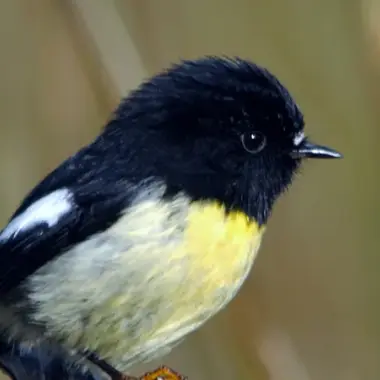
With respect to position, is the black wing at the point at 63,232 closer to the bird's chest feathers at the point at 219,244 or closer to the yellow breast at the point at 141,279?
the yellow breast at the point at 141,279

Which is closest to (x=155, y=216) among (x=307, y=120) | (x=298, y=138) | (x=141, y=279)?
(x=141, y=279)

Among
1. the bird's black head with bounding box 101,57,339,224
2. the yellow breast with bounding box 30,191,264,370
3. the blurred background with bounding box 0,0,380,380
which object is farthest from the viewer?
the blurred background with bounding box 0,0,380,380

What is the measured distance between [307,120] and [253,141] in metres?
1.40

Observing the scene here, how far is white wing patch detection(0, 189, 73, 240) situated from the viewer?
175cm

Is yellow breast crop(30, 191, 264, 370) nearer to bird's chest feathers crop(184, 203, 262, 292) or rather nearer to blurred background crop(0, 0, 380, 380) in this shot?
bird's chest feathers crop(184, 203, 262, 292)

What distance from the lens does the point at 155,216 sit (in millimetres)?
1709

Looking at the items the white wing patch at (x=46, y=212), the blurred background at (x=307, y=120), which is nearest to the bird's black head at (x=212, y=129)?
the white wing patch at (x=46, y=212)

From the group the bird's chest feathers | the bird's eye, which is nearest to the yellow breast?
the bird's chest feathers

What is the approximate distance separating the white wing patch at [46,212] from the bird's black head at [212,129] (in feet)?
0.48

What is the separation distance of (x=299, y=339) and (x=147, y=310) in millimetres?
1637

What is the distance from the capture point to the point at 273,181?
1.92 m

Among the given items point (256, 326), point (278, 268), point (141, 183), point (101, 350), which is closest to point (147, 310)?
point (101, 350)

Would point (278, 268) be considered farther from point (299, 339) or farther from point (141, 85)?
point (141, 85)

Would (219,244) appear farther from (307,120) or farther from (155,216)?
(307,120)
